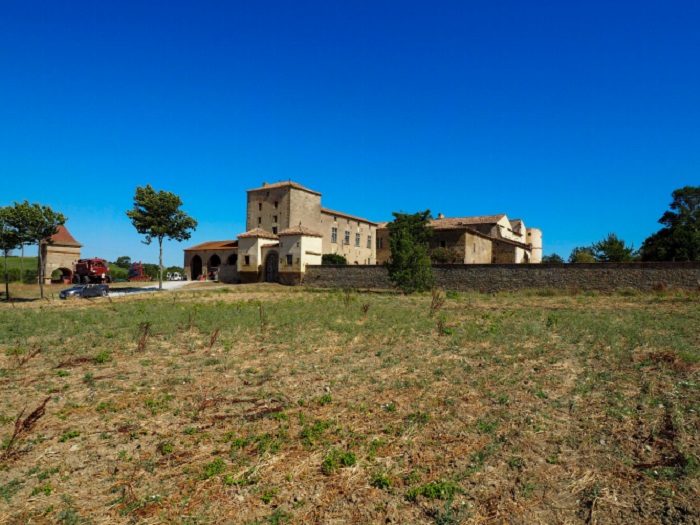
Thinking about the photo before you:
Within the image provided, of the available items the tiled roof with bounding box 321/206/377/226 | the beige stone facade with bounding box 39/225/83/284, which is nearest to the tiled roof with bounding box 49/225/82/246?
the beige stone facade with bounding box 39/225/83/284

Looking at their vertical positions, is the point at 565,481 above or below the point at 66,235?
below

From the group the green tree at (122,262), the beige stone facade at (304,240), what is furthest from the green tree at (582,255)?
the green tree at (122,262)

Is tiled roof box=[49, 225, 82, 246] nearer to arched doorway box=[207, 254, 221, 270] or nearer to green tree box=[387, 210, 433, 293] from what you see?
arched doorway box=[207, 254, 221, 270]

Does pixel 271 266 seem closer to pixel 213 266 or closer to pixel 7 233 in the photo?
pixel 213 266

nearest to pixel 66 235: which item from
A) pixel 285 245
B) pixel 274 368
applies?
pixel 285 245

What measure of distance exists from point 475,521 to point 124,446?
14.7 feet

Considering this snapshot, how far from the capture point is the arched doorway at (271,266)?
145 feet

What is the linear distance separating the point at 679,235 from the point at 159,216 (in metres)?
52.0

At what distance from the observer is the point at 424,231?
146 ft

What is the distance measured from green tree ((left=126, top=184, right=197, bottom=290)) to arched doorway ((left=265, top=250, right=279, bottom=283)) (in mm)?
8569

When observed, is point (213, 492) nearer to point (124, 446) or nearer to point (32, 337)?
point (124, 446)

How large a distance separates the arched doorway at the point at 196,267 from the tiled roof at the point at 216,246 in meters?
1.35

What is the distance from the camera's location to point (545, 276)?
3170 centimetres

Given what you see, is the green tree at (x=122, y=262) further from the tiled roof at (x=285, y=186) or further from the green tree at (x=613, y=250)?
the green tree at (x=613, y=250)
